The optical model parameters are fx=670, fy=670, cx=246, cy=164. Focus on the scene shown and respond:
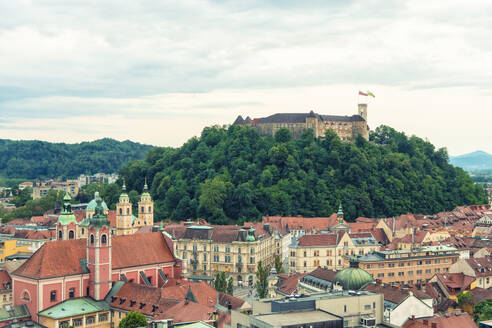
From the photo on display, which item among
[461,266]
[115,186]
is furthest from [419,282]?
[115,186]

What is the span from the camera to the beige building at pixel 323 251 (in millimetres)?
108125

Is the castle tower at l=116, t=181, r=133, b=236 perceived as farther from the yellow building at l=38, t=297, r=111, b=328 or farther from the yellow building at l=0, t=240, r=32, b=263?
the yellow building at l=38, t=297, r=111, b=328

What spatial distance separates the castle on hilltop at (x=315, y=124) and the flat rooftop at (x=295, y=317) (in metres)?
119

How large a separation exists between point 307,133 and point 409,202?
30410mm

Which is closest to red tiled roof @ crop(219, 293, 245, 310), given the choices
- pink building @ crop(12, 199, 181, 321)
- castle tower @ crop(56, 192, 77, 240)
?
pink building @ crop(12, 199, 181, 321)

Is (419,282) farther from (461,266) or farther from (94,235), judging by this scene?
(94,235)

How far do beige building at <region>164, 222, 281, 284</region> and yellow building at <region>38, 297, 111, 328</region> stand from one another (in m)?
31.8

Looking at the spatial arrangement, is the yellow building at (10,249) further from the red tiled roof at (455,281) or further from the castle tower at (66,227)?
the red tiled roof at (455,281)

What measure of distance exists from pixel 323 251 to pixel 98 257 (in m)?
43.8

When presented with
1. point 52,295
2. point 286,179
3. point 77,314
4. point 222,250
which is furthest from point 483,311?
point 286,179

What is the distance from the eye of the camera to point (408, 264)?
9800cm

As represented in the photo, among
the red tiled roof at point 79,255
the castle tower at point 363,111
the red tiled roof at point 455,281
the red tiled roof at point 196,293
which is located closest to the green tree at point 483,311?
the red tiled roof at point 455,281

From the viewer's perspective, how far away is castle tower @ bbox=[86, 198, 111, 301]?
77.1m

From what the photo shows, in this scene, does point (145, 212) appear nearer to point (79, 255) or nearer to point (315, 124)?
point (79, 255)
